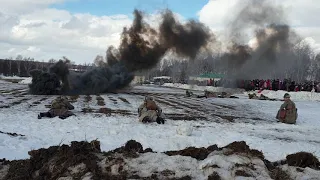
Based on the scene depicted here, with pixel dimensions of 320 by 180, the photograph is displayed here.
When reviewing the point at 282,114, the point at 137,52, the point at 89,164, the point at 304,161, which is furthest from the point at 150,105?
the point at 137,52

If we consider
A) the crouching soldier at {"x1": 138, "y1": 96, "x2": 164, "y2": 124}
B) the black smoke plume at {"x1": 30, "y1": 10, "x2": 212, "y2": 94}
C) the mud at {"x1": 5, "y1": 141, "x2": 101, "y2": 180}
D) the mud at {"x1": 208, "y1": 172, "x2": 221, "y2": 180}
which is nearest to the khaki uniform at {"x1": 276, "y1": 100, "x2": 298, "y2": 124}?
the crouching soldier at {"x1": 138, "y1": 96, "x2": 164, "y2": 124}

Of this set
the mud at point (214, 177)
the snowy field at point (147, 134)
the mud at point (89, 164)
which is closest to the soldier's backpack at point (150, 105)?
the snowy field at point (147, 134)

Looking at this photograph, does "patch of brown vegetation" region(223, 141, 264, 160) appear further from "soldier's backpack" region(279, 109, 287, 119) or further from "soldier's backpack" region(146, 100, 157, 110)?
"soldier's backpack" region(279, 109, 287, 119)

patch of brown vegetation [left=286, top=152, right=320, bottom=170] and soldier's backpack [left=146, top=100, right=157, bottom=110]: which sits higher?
soldier's backpack [left=146, top=100, right=157, bottom=110]

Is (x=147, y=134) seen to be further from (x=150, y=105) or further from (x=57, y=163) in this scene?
(x=57, y=163)

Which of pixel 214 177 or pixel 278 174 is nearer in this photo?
pixel 214 177

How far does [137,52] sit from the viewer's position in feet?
132

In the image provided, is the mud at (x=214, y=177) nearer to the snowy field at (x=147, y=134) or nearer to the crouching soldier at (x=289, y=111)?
the snowy field at (x=147, y=134)

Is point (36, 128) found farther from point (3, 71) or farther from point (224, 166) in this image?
point (3, 71)

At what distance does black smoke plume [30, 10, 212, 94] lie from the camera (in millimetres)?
38219

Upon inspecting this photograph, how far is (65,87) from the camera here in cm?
3731

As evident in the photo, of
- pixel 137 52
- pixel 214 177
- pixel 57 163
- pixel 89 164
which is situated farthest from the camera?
pixel 137 52

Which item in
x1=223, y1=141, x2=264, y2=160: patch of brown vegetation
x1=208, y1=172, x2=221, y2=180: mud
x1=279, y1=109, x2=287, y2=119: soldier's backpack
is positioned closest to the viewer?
x1=208, y1=172, x2=221, y2=180: mud

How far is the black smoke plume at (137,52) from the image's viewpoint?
38.2 m
